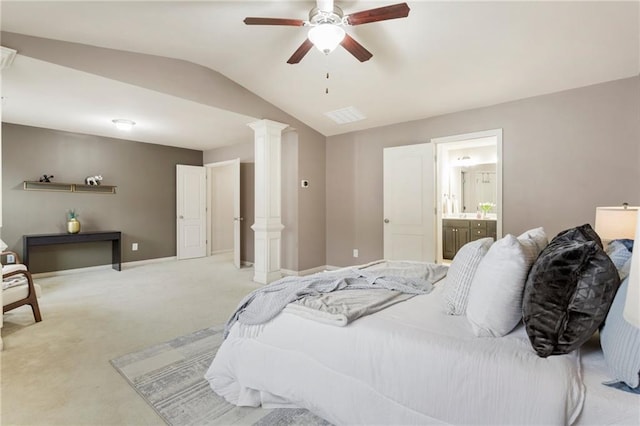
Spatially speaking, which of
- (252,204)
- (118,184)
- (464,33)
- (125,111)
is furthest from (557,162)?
(118,184)

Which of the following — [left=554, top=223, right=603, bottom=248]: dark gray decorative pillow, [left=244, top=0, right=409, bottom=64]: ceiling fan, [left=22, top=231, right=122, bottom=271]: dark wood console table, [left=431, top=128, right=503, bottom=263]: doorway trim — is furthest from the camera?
[left=22, top=231, right=122, bottom=271]: dark wood console table

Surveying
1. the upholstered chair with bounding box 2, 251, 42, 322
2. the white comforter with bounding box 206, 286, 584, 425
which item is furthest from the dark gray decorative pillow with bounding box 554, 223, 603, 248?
the upholstered chair with bounding box 2, 251, 42, 322

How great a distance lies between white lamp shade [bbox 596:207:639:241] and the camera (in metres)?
2.49

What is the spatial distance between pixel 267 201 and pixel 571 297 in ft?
12.9

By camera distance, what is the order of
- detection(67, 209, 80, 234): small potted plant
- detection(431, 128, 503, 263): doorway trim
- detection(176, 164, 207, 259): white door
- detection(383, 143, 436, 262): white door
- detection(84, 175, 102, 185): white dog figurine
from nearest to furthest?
detection(431, 128, 503, 263): doorway trim, detection(383, 143, 436, 262): white door, detection(67, 209, 80, 234): small potted plant, detection(84, 175, 102, 185): white dog figurine, detection(176, 164, 207, 259): white door

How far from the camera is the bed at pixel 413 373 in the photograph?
1034mm

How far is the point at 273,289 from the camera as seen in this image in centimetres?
195

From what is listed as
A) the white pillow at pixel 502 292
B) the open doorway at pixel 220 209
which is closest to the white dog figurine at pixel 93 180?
the open doorway at pixel 220 209

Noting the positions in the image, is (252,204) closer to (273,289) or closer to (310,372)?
(273,289)

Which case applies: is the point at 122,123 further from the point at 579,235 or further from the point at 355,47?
the point at 579,235

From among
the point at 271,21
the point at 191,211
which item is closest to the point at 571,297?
the point at 271,21

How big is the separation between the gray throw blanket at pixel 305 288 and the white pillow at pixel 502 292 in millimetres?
595

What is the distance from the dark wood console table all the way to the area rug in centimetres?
362

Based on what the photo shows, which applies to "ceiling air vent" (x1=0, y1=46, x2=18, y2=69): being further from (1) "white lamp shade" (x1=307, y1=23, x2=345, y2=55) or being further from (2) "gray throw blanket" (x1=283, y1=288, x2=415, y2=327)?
(2) "gray throw blanket" (x1=283, y1=288, x2=415, y2=327)
